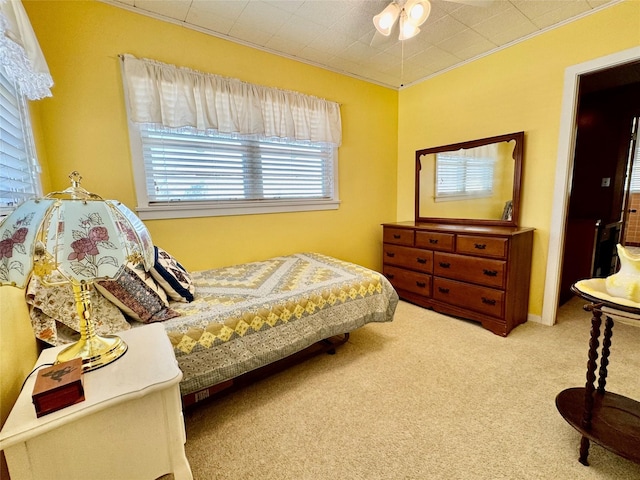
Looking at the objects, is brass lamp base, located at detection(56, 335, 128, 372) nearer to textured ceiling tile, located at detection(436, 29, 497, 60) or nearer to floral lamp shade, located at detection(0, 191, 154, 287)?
floral lamp shade, located at detection(0, 191, 154, 287)

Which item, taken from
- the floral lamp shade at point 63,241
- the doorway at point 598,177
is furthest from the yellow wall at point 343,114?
the floral lamp shade at point 63,241

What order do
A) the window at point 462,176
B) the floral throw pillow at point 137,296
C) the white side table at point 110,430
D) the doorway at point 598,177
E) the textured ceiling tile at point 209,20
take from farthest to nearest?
the doorway at point 598,177 → the window at point 462,176 → the textured ceiling tile at point 209,20 → the floral throw pillow at point 137,296 → the white side table at point 110,430

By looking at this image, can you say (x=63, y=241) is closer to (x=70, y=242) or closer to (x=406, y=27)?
(x=70, y=242)

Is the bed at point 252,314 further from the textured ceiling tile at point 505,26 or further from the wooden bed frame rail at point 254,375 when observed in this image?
the textured ceiling tile at point 505,26

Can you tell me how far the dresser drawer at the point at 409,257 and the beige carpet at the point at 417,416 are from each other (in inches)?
31.3

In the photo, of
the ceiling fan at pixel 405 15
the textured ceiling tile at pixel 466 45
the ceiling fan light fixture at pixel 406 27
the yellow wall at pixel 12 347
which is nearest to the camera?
the yellow wall at pixel 12 347

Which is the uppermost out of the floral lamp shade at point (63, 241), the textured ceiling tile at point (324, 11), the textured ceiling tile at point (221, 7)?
the textured ceiling tile at point (221, 7)

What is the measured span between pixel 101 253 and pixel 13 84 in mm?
1288

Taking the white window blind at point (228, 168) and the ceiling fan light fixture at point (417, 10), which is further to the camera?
the white window blind at point (228, 168)

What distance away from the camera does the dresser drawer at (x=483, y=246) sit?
233cm

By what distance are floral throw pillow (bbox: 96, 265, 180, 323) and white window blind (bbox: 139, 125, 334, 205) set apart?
38.7 inches

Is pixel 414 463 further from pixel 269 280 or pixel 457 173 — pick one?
pixel 457 173

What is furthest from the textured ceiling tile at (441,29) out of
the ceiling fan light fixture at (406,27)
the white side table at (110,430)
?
the white side table at (110,430)

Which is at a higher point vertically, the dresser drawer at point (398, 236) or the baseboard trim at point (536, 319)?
the dresser drawer at point (398, 236)
